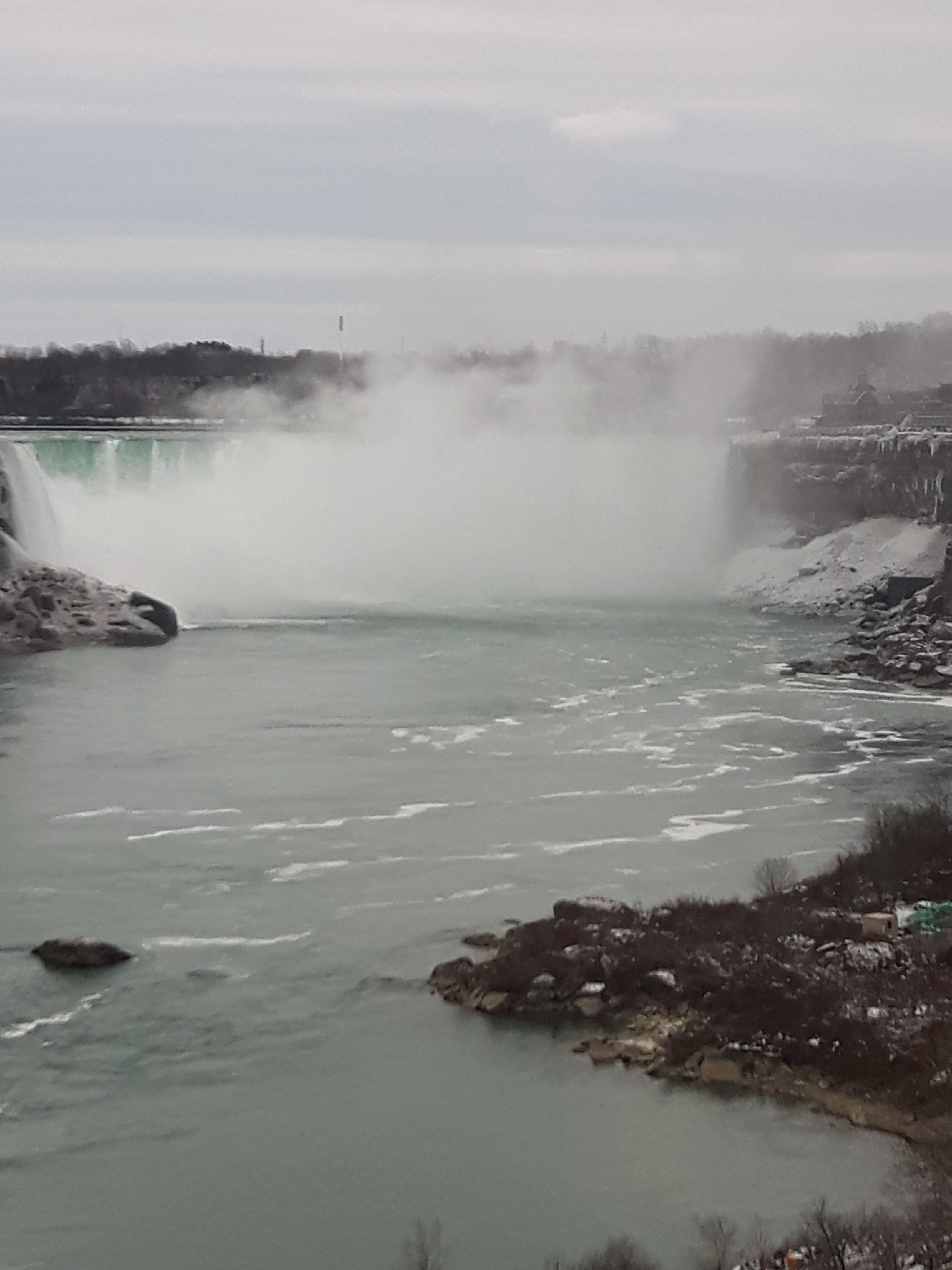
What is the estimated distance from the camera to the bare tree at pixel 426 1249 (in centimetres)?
950

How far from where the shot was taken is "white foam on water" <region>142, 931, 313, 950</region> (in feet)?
46.5

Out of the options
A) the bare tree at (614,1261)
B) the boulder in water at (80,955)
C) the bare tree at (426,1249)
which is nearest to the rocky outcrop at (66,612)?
the boulder in water at (80,955)

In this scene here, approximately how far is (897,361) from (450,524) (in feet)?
97.0

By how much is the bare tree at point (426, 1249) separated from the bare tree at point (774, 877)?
542 centimetres

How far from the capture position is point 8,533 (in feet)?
119

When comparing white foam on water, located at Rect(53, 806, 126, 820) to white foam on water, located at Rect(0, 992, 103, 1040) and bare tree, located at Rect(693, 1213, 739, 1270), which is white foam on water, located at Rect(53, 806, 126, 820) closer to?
white foam on water, located at Rect(0, 992, 103, 1040)

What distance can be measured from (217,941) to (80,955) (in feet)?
3.63

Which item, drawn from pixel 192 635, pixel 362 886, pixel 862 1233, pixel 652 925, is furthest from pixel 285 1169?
pixel 192 635

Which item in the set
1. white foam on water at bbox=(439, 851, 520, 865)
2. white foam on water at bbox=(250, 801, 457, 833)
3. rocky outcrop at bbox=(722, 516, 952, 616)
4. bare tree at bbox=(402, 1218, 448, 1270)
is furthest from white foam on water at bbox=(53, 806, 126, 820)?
rocky outcrop at bbox=(722, 516, 952, 616)

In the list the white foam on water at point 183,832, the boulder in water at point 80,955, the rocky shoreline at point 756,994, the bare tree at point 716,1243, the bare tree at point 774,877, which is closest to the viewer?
the bare tree at point 716,1243

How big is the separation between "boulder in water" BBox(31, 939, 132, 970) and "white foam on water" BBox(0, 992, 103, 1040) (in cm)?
62

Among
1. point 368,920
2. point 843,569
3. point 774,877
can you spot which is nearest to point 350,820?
point 368,920

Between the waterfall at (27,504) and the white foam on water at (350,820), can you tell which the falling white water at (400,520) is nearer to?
the waterfall at (27,504)

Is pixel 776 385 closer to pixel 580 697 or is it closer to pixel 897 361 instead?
pixel 897 361
